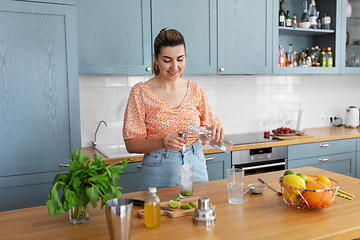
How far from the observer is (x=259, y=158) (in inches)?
128

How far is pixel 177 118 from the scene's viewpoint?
1995mm

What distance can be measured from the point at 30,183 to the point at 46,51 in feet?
3.14

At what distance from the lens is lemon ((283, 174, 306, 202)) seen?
1.43 metres

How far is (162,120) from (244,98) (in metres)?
2.12

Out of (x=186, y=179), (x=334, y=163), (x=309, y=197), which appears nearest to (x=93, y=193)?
(x=186, y=179)

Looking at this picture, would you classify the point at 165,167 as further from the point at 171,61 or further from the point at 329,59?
the point at 329,59

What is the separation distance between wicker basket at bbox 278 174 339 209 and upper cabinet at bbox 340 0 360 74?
3.04m

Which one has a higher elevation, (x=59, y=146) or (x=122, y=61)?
(x=122, y=61)

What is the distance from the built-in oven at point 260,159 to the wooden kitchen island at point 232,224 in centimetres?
158

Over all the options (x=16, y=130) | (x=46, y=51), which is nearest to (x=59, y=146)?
(x=16, y=130)

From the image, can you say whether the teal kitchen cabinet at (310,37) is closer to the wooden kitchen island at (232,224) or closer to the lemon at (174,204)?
the wooden kitchen island at (232,224)

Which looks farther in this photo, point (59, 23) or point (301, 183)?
point (59, 23)

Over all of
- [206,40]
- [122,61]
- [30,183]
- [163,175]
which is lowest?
[30,183]

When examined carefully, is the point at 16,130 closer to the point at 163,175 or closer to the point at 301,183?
the point at 163,175
